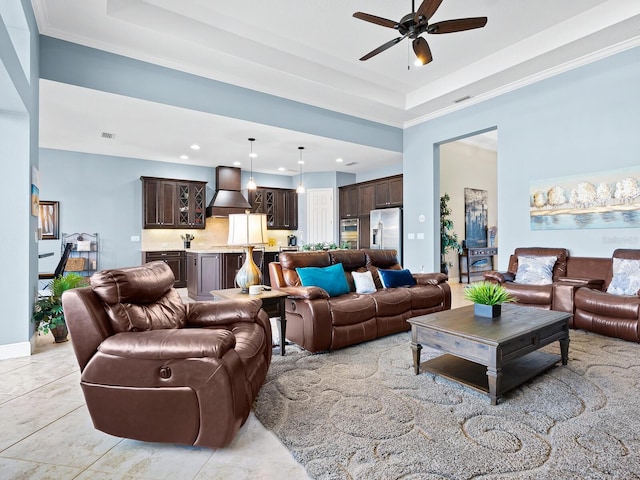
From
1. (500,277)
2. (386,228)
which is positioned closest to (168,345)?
(500,277)

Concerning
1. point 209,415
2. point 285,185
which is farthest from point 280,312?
point 285,185

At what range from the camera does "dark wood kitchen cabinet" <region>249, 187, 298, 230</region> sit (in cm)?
875

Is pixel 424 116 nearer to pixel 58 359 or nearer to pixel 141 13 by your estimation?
pixel 141 13

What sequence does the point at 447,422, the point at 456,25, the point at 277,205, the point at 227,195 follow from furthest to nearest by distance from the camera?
the point at 277,205, the point at 227,195, the point at 456,25, the point at 447,422

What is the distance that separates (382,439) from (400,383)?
76 centimetres

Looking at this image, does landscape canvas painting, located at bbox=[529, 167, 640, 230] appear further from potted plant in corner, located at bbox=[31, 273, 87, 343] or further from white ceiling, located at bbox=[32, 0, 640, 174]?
potted plant in corner, located at bbox=[31, 273, 87, 343]

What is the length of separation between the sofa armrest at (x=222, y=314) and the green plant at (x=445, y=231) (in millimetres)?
5908

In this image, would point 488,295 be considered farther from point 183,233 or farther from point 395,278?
point 183,233

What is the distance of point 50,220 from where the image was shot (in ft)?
22.2

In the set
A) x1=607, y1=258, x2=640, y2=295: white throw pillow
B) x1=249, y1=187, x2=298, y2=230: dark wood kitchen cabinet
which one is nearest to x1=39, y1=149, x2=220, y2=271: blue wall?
x1=249, y1=187, x2=298, y2=230: dark wood kitchen cabinet

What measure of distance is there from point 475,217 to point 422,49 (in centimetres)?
602

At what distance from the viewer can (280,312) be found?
10.1 feet

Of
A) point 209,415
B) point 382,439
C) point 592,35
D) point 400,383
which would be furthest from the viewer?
point 592,35

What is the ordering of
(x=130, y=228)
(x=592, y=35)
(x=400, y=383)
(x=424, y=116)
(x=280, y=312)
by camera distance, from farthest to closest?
(x=130, y=228) → (x=424, y=116) → (x=592, y=35) → (x=280, y=312) → (x=400, y=383)
